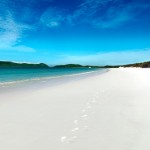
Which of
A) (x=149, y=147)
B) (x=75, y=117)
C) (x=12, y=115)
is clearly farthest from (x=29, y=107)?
(x=149, y=147)

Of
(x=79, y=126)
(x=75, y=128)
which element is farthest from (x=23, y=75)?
(x=75, y=128)

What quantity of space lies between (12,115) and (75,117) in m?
1.92

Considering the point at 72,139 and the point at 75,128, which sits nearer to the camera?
the point at 72,139

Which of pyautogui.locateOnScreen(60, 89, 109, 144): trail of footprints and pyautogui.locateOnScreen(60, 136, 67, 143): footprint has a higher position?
pyautogui.locateOnScreen(60, 136, 67, 143): footprint

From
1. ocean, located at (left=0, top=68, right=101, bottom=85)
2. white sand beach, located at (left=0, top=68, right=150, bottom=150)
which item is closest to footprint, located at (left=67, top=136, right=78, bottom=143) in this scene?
white sand beach, located at (left=0, top=68, right=150, bottom=150)

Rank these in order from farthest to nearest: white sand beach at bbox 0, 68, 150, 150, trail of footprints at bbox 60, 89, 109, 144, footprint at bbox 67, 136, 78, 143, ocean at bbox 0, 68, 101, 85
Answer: ocean at bbox 0, 68, 101, 85, trail of footprints at bbox 60, 89, 109, 144, footprint at bbox 67, 136, 78, 143, white sand beach at bbox 0, 68, 150, 150

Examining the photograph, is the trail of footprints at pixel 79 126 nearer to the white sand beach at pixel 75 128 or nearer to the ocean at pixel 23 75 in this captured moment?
the white sand beach at pixel 75 128

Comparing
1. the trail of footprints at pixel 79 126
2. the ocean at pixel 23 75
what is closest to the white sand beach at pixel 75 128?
the trail of footprints at pixel 79 126

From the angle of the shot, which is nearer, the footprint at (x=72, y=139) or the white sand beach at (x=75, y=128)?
the white sand beach at (x=75, y=128)

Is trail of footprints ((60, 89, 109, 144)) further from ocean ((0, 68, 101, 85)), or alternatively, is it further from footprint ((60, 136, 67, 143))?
ocean ((0, 68, 101, 85))

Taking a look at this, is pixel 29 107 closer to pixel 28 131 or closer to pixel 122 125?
pixel 28 131

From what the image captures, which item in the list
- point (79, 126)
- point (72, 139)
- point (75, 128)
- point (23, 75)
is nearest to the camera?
point (72, 139)

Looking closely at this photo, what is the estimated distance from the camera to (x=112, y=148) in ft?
12.6

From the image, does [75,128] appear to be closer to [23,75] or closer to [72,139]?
[72,139]
